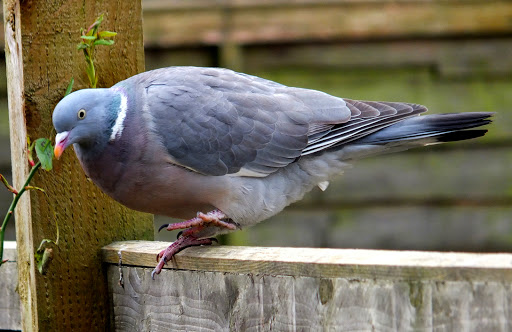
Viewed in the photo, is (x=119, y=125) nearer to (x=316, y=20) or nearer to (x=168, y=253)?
(x=168, y=253)

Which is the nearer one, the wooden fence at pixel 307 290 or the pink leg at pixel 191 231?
the wooden fence at pixel 307 290

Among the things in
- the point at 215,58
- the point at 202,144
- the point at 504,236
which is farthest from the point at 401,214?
the point at 202,144

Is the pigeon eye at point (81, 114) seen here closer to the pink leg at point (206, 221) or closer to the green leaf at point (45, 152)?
the green leaf at point (45, 152)

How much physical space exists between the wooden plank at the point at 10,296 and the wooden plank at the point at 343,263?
0.53 m

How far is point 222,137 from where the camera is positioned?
101 inches

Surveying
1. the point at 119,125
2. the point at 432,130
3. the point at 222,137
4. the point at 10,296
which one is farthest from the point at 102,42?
the point at 432,130

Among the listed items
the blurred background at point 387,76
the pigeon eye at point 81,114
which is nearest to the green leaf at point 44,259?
the pigeon eye at point 81,114

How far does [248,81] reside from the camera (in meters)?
2.68

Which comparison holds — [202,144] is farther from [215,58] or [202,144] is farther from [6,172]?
[6,172]

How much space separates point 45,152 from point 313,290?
884mm

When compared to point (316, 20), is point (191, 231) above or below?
below

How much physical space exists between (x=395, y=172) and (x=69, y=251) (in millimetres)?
2462

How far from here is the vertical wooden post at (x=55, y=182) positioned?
7.21 feet

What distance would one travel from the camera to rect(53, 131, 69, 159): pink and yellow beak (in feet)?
7.02
